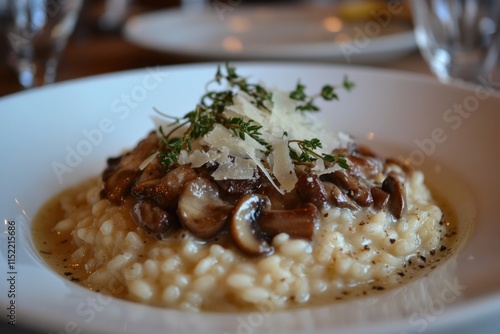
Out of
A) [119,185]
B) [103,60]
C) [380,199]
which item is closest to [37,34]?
[103,60]

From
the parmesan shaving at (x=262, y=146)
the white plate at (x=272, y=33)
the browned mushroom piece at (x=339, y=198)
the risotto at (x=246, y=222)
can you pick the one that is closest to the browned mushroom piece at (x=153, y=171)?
the risotto at (x=246, y=222)

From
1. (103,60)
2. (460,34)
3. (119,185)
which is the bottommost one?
(103,60)

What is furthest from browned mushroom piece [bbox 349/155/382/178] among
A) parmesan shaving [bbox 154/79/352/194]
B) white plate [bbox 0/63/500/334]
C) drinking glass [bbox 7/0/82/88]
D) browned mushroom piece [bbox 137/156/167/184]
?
drinking glass [bbox 7/0/82/88]

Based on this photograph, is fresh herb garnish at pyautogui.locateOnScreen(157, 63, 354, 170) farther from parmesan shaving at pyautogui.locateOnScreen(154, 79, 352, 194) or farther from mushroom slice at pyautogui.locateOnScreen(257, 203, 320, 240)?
mushroom slice at pyautogui.locateOnScreen(257, 203, 320, 240)

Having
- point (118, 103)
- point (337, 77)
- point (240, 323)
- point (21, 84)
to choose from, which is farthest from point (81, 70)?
point (240, 323)

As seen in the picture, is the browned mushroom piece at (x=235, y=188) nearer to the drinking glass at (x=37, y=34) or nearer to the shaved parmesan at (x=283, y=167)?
the shaved parmesan at (x=283, y=167)

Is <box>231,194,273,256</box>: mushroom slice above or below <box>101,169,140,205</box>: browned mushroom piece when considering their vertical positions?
above

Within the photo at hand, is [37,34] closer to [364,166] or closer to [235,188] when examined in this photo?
[235,188]
